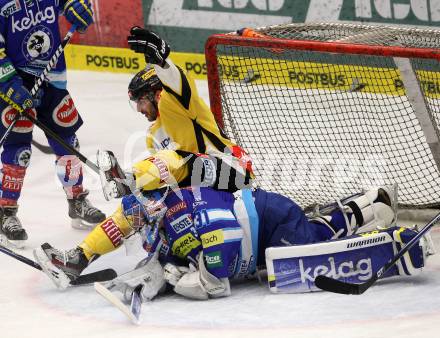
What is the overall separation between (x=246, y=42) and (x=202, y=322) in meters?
1.47

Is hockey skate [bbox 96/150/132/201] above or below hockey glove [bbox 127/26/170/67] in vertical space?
below

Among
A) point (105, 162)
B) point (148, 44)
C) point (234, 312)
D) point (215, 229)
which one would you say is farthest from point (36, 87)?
point (234, 312)

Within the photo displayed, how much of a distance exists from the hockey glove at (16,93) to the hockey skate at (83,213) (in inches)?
22.4

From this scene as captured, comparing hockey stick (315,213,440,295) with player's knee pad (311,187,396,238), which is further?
player's knee pad (311,187,396,238)

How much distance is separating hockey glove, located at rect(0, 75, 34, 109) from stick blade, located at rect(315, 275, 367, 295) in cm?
163

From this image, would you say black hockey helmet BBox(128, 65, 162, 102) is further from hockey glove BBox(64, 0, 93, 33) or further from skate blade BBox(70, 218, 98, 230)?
skate blade BBox(70, 218, 98, 230)

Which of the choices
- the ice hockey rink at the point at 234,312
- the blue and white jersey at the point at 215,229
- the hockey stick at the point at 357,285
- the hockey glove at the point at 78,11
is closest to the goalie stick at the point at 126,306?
the ice hockey rink at the point at 234,312

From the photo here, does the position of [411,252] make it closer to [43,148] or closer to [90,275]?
[90,275]

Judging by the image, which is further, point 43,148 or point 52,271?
point 43,148

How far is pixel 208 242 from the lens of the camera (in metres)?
3.46

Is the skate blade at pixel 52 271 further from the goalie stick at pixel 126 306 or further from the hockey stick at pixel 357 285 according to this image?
the hockey stick at pixel 357 285

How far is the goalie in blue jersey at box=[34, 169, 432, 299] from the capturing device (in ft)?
11.4

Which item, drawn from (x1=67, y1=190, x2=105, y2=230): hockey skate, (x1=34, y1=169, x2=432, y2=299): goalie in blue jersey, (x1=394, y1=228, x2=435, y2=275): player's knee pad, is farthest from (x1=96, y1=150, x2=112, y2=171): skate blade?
(x1=67, y1=190, x2=105, y2=230): hockey skate

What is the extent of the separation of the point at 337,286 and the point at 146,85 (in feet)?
3.50
